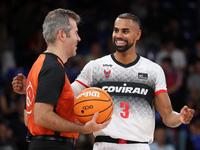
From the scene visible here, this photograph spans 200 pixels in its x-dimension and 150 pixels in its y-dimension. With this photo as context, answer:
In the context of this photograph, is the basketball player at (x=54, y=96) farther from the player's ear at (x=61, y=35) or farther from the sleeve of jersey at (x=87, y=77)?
the sleeve of jersey at (x=87, y=77)

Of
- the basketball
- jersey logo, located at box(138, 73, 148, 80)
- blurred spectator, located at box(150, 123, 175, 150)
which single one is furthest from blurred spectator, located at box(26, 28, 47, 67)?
the basketball

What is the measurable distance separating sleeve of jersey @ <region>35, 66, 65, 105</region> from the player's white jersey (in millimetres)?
1085

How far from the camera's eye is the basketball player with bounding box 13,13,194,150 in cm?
432

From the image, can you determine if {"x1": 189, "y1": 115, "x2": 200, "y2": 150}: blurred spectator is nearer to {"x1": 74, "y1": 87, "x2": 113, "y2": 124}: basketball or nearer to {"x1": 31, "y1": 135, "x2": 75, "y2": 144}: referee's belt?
{"x1": 74, "y1": 87, "x2": 113, "y2": 124}: basketball

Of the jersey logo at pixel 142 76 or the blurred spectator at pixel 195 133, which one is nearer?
the jersey logo at pixel 142 76

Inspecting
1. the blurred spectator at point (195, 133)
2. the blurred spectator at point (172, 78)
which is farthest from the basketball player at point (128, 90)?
the blurred spectator at point (172, 78)

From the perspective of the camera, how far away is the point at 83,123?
3.73 metres

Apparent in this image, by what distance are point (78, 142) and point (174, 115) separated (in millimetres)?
4155

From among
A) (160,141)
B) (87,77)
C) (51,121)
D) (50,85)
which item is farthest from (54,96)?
(160,141)

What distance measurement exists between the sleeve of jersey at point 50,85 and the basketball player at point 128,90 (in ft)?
2.86

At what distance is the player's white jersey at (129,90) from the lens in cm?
434

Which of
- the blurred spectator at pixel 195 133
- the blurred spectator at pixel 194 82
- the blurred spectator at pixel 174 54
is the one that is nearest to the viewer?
the blurred spectator at pixel 195 133

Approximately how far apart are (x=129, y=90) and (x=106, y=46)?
6.84 meters

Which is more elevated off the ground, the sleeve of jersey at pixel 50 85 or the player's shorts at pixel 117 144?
the sleeve of jersey at pixel 50 85
